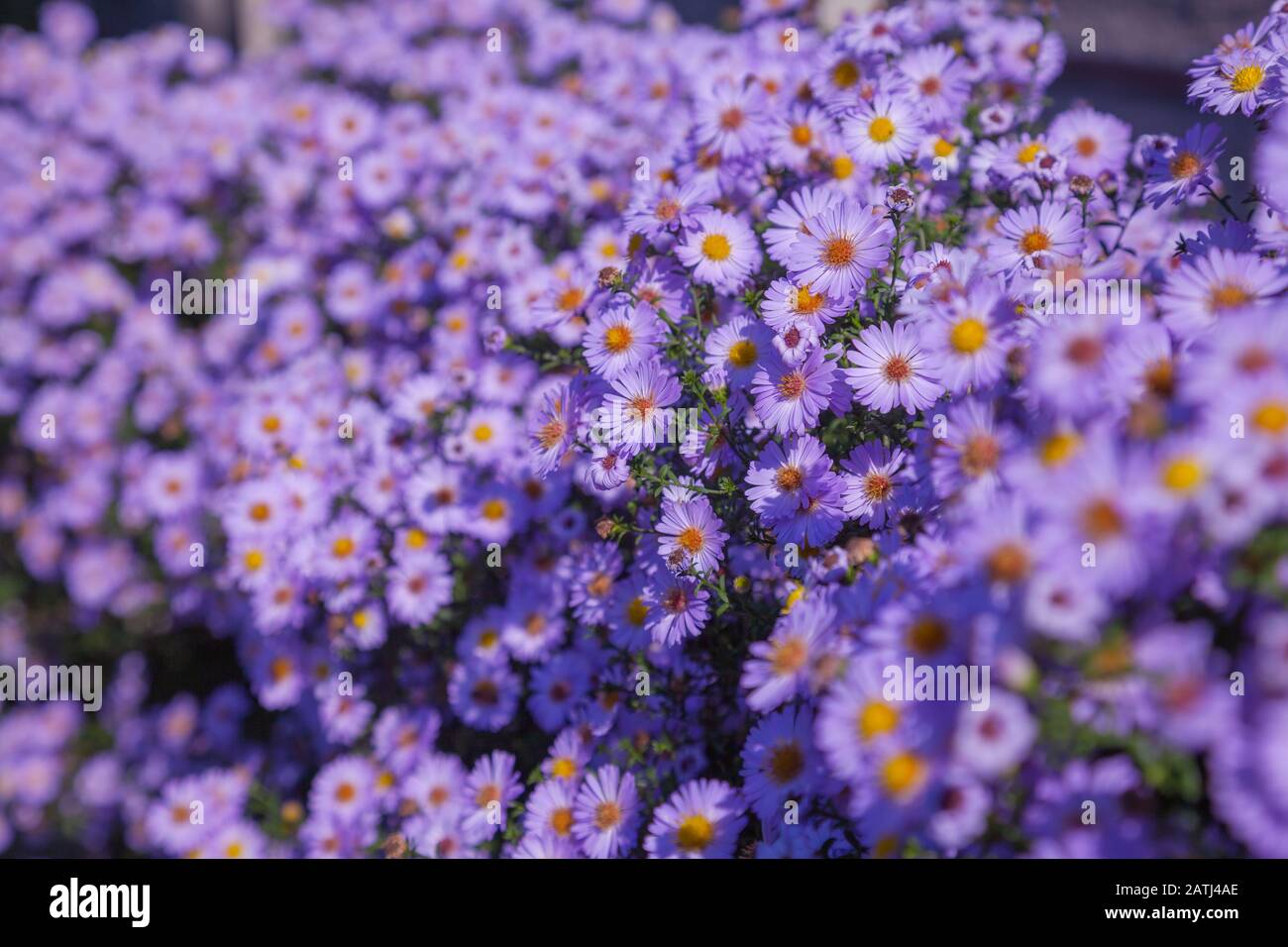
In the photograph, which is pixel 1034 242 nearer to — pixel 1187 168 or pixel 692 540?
pixel 1187 168

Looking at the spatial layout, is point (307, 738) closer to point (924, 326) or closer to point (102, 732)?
point (102, 732)

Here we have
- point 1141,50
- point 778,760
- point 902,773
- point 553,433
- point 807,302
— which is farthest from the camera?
point 1141,50

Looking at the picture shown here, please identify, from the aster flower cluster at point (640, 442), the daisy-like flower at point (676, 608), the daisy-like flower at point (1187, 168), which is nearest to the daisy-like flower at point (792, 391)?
the aster flower cluster at point (640, 442)

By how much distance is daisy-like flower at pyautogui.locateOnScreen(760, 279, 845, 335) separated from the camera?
171cm

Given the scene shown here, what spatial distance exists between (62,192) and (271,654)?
2634mm

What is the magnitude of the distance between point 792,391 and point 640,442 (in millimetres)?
329

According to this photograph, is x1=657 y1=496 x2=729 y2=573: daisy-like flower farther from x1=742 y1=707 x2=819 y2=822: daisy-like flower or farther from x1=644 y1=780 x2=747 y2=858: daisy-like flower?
x1=644 y1=780 x2=747 y2=858: daisy-like flower

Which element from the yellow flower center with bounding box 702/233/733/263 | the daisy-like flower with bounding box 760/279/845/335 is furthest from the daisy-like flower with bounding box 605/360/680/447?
the yellow flower center with bounding box 702/233/733/263

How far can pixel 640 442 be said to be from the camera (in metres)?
1.76

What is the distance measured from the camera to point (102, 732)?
12.2ft

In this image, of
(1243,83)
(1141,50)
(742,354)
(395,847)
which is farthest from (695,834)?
(1141,50)

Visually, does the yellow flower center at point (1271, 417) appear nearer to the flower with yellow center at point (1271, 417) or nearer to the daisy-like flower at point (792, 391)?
the flower with yellow center at point (1271, 417)

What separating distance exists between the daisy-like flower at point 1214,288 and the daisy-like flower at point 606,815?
1.37m
